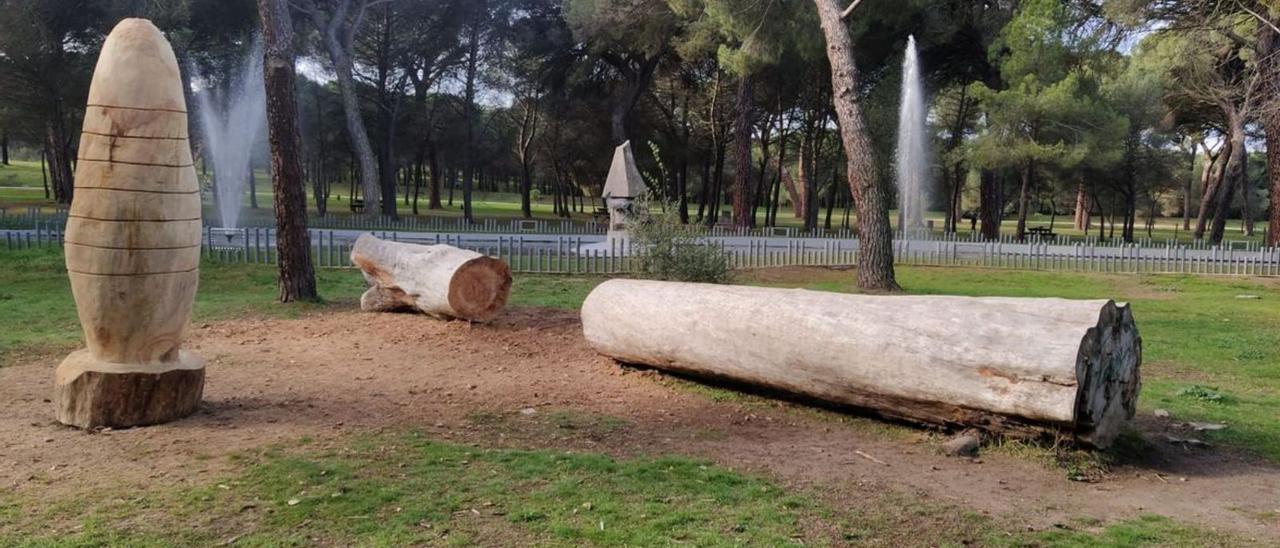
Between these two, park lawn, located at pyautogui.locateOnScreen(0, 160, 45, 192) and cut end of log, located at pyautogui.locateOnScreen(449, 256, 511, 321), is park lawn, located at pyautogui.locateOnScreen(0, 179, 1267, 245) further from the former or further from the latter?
cut end of log, located at pyautogui.locateOnScreen(449, 256, 511, 321)

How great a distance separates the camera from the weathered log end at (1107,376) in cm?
473

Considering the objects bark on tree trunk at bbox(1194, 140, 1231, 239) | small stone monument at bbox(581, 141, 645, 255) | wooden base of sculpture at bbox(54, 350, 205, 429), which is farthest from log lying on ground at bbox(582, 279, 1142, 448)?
bark on tree trunk at bbox(1194, 140, 1231, 239)

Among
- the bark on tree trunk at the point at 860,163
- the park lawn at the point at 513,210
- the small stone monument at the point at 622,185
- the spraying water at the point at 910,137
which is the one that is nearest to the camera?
the bark on tree trunk at the point at 860,163

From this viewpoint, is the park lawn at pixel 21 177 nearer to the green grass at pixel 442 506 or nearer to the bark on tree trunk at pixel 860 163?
the bark on tree trunk at pixel 860 163

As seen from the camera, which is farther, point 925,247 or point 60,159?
point 60,159

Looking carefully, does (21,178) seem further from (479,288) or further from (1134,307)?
(1134,307)

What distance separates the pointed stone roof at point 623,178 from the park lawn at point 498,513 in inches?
530

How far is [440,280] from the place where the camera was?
28.8 feet

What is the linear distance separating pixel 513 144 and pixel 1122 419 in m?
47.0

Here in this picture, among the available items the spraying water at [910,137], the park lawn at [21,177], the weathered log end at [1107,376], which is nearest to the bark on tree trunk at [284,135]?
the weathered log end at [1107,376]

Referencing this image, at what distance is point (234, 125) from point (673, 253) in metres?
28.8

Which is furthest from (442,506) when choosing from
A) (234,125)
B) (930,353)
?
(234,125)

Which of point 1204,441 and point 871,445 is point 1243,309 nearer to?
point 1204,441

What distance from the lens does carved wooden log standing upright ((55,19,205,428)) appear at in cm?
516
